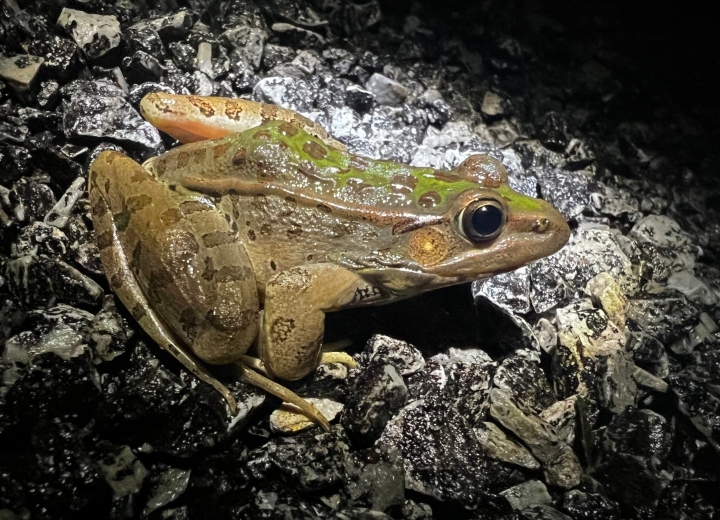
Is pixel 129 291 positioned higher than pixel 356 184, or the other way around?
pixel 356 184

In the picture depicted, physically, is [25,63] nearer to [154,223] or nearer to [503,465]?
[154,223]

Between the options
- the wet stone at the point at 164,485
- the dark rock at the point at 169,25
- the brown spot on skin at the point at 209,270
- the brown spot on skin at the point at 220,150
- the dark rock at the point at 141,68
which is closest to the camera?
the wet stone at the point at 164,485

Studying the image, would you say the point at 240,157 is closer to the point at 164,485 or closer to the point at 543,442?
the point at 164,485

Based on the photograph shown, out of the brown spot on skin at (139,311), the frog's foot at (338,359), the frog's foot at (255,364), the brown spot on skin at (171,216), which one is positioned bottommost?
the frog's foot at (338,359)

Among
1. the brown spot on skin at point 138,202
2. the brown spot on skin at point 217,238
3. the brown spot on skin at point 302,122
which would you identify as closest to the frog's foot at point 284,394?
the brown spot on skin at point 217,238

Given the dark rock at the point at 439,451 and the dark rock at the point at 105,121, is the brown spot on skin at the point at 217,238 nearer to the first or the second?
the dark rock at the point at 105,121

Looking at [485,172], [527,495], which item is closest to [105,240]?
[485,172]
